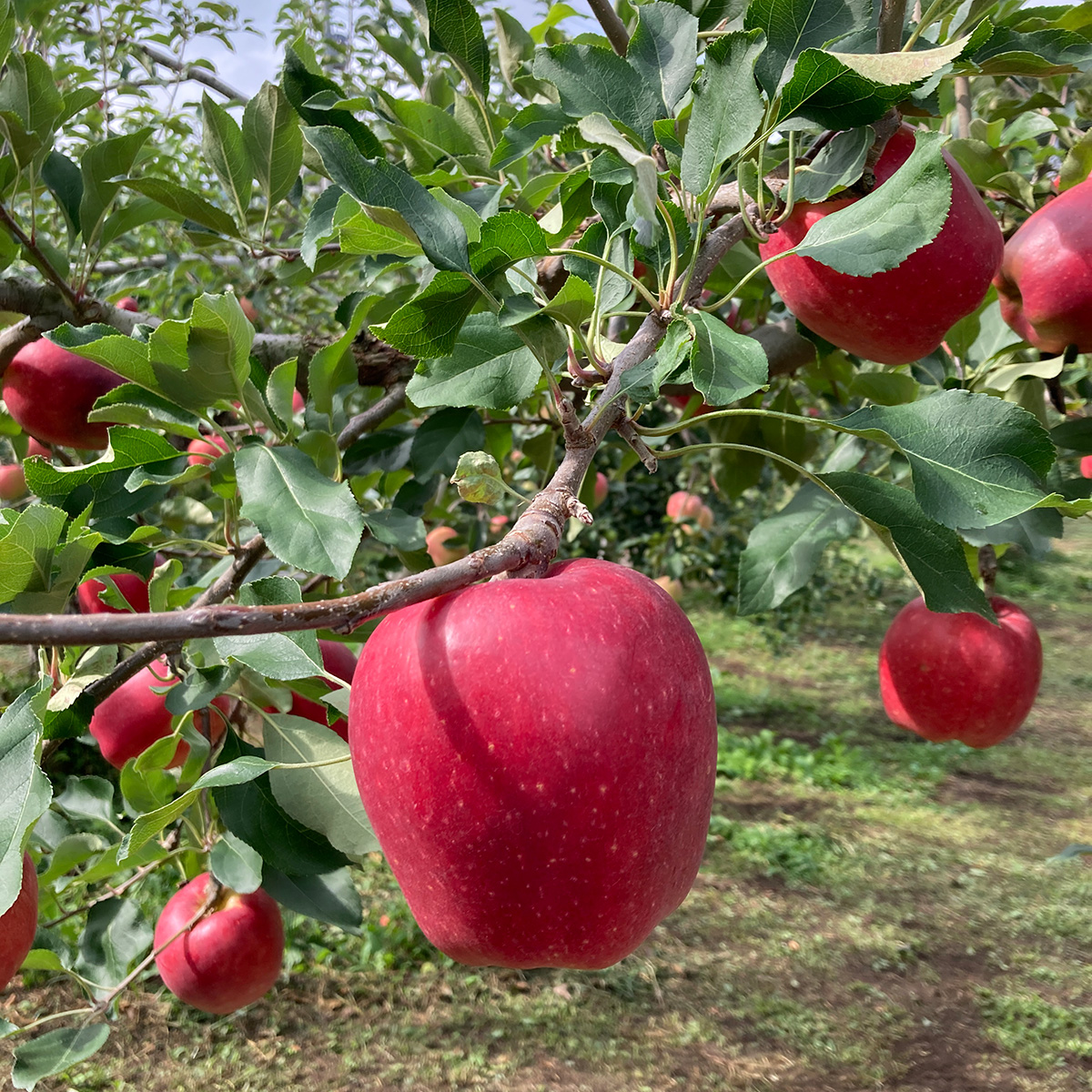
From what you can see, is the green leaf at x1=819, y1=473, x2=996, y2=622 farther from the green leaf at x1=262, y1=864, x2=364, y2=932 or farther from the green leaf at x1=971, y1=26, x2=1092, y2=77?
the green leaf at x1=262, y1=864, x2=364, y2=932

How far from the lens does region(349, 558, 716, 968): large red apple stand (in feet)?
1.51

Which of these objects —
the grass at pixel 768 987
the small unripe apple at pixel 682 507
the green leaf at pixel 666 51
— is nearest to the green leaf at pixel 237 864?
the green leaf at pixel 666 51

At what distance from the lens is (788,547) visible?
0.99 meters

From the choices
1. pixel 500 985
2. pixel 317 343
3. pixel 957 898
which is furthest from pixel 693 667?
pixel 957 898

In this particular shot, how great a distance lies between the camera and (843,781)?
12.3 feet

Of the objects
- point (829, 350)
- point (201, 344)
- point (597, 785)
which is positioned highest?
point (201, 344)

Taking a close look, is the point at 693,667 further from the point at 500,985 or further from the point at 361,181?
the point at 500,985

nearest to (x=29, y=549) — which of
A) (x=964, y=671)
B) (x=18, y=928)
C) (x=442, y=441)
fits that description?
(x=18, y=928)

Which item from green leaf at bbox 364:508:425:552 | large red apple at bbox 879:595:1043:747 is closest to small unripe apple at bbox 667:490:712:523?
large red apple at bbox 879:595:1043:747

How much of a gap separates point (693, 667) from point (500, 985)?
228 centimetres

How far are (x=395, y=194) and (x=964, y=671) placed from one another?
3.81 feet

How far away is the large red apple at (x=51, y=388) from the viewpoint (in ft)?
3.96

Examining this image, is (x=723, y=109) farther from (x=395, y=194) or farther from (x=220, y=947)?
(x=220, y=947)

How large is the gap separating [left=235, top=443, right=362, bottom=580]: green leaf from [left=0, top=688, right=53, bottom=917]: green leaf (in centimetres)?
17
